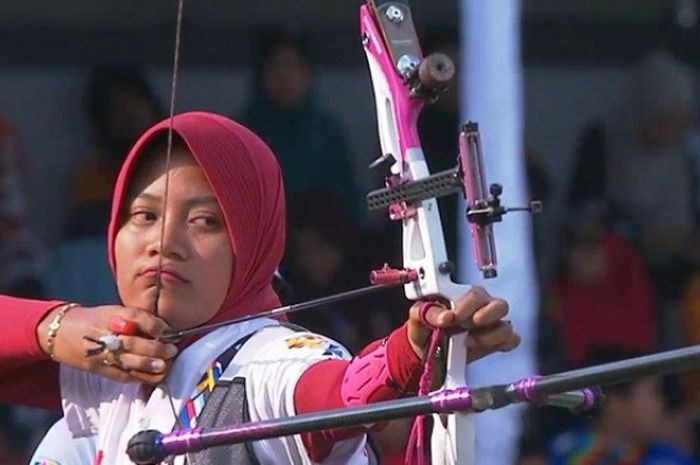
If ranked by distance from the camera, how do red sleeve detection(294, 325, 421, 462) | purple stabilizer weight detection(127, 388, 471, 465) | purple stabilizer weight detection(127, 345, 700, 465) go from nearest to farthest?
1. purple stabilizer weight detection(127, 345, 700, 465)
2. purple stabilizer weight detection(127, 388, 471, 465)
3. red sleeve detection(294, 325, 421, 462)

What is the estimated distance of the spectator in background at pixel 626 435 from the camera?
550cm

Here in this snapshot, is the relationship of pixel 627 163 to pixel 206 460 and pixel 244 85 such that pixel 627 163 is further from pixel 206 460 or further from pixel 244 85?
pixel 206 460

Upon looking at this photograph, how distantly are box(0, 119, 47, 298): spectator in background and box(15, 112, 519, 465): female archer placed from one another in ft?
7.98

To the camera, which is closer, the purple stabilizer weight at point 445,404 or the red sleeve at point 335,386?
the purple stabilizer weight at point 445,404

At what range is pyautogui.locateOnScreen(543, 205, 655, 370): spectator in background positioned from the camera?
19.5ft

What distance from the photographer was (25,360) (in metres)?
3.50

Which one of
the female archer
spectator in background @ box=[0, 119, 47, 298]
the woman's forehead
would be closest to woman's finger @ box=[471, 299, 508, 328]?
the female archer

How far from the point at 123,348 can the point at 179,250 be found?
0.16 meters

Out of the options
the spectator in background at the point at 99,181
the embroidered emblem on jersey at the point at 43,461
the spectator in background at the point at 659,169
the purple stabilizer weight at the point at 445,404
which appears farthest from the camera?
the spectator in background at the point at 659,169

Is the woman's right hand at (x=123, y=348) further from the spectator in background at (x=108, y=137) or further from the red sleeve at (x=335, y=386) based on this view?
the spectator in background at (x=108, y=137)

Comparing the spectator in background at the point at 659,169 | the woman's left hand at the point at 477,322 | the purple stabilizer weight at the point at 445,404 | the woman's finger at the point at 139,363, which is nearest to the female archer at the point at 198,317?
the woman's finger at the point at 139,363

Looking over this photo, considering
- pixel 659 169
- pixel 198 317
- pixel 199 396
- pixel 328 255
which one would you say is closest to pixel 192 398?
pixel 199 396

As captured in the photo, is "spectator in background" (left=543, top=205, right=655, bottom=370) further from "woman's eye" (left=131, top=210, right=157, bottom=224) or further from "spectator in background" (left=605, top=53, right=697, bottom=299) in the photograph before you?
"woman's eye" (left=131, top=210, right=157, bottom=224)

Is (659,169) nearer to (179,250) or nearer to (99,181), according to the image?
(99,181)
